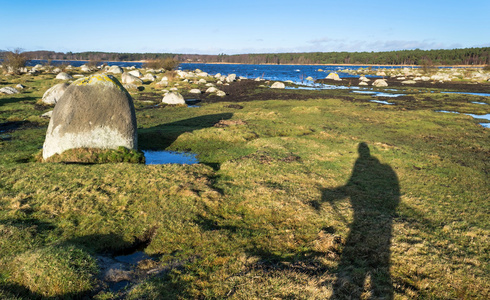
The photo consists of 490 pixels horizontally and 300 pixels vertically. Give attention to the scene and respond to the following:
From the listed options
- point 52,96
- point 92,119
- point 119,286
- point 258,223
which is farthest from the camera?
point 52,96

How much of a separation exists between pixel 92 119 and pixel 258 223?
435 inches

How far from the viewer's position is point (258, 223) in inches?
382

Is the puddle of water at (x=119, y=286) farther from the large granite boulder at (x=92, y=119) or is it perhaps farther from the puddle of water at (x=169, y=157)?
the large granite boulder at (x=92, y=119)

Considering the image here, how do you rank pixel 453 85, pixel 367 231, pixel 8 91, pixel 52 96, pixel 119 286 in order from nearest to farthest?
1. pixel 119 286
2. pixel 367 231
3. pixel 52 96
4. pixel 8 91
5. pixel 453 85

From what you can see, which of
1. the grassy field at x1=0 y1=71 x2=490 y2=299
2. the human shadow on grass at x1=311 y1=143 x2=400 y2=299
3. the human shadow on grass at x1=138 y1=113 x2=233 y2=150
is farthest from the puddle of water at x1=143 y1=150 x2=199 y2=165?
the human shadow on grass at x1=311 y1=143 x2=400 y2=299

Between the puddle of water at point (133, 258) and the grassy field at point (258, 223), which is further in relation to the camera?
the puddle of water at point (133, 258)

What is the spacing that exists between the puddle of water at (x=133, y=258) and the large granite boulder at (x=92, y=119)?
357 inches

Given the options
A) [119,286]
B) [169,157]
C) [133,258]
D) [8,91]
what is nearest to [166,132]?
[169,157]

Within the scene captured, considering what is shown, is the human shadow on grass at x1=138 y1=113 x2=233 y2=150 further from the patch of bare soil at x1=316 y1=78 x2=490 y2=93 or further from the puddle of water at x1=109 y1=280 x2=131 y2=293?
the patch of bare soil at x1=316 y1=78 x2=490 y2=93

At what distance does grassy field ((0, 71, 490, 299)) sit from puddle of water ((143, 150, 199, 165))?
746mm

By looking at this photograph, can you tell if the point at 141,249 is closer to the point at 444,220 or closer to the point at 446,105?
the point at 444,220

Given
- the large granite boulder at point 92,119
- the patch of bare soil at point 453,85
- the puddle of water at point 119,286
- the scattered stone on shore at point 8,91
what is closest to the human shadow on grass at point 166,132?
the large granite boulder at point 92,119

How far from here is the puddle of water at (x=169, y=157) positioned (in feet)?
54.5

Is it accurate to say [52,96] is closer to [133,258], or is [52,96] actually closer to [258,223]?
[133,258]
